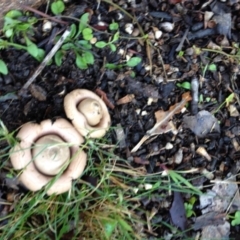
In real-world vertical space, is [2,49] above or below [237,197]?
above

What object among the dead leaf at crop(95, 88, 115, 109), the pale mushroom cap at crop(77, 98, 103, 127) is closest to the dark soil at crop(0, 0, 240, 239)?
the dead leaf at crop(95, 88, 115, 109)

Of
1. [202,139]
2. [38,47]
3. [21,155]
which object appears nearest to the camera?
[21,155]

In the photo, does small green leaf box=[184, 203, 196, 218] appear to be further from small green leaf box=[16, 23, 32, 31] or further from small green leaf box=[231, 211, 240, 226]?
small green leaf box=[16, 23, 32, 31]

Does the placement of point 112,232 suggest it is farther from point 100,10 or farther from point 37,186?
point 100,10

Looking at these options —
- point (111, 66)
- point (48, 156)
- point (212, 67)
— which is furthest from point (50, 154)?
point (212, 67)

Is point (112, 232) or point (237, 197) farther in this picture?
point (237, 197)

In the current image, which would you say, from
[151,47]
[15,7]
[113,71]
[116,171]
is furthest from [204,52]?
[15,7]
